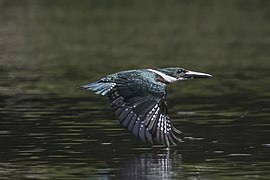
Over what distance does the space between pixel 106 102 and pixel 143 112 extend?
670 cm

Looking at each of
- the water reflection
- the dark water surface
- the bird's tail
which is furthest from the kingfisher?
the dark water surface

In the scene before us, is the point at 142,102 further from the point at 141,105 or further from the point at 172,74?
the point at 172,74

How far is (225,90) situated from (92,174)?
9.71 metres

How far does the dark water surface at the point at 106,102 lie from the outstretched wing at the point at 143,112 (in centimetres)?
35

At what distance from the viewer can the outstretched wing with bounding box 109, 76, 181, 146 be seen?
14375mm

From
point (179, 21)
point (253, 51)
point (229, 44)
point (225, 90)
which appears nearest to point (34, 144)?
point (225, 90)

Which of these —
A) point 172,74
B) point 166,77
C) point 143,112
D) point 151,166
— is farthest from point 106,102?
point 151,166

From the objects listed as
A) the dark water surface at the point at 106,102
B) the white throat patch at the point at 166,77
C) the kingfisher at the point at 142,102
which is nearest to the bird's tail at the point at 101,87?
the kingfisher at the point at 142,102

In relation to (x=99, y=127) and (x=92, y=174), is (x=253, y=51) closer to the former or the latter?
(x=99, y=127)

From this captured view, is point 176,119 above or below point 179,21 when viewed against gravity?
below

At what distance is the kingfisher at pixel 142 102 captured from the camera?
14.4 meters

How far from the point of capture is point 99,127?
1764 centimetres

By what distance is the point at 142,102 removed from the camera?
577 inches

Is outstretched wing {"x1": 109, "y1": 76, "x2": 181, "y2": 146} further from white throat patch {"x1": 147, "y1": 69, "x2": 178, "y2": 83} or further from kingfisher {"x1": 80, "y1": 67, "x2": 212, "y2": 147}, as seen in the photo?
white throat patch {"x1": 147, "y1": 69, "x2": 178, "y2": 83}
